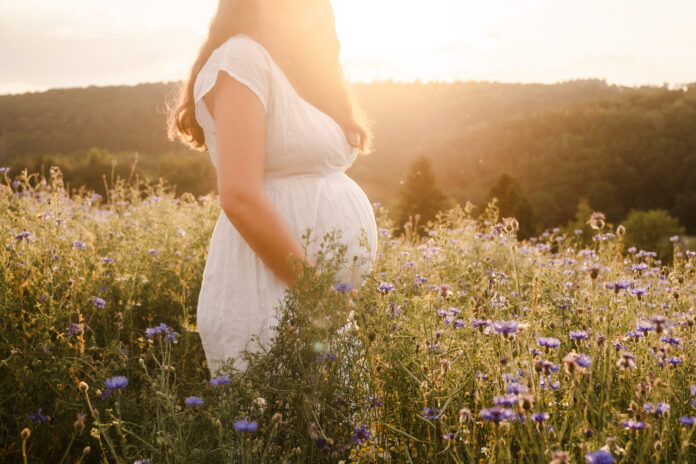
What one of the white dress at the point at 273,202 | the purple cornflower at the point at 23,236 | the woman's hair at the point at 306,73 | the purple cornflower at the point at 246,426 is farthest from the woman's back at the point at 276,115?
the purple cornflower at the point at 23,236

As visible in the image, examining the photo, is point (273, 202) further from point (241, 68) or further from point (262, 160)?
point (241, 68)

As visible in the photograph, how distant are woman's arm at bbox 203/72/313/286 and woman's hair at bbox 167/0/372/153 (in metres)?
0.35

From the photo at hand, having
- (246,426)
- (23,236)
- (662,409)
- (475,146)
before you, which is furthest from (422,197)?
(475,146)

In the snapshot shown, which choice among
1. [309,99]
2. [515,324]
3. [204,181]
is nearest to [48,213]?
[309,99]

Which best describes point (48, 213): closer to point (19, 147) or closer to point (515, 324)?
point (515, 324)

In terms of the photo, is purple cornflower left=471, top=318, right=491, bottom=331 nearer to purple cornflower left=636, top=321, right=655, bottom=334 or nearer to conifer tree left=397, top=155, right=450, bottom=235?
purple cornflower left=636, top=321, right=655, bottom=334

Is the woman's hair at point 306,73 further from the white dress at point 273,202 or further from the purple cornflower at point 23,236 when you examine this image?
the purple cornflower at point 23,236

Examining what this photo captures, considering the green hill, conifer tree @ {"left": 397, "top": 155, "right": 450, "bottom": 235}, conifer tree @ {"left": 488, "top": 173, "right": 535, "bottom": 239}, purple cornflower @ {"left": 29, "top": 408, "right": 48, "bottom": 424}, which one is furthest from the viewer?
the green hill

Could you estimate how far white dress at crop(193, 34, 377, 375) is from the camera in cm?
173

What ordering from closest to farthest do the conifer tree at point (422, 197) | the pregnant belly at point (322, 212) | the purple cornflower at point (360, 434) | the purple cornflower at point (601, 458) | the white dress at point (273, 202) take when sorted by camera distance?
1. the purple cornflower at point (601, 458)
2. the purple cornflower at point (360, 434)
3. the white dress at point (273, 202)
4. the pregnant belly at point (322, 212)
5. the conifer tree at point (422, 197)

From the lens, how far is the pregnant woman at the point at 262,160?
1601 mm

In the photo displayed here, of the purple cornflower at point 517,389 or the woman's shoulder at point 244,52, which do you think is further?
the woman's shoulder at point 244,52

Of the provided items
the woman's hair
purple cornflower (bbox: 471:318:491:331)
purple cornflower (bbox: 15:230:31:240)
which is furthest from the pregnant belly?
purple cornflower (bbox: 15:230:31:240)

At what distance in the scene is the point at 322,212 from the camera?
192cm
